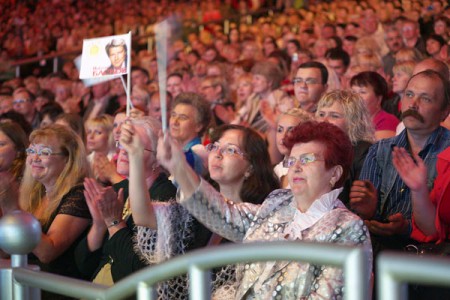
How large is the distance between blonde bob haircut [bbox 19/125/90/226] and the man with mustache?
1.36 meters

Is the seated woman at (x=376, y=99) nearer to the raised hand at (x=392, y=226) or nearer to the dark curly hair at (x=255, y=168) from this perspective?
the dark curly hair at (x=255, y=168)

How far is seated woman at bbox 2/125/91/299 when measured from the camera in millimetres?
4289

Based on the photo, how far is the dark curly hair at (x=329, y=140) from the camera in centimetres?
327

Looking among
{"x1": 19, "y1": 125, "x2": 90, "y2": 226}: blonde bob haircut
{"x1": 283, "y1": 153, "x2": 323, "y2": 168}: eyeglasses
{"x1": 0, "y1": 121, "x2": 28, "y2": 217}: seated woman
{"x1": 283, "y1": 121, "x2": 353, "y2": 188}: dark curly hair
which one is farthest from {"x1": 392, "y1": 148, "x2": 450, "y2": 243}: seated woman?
{"x1": 0, "y1": 121, "x2": 28, "y2": 217}: seated woman

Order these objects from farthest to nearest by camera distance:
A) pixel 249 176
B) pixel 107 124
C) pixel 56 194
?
1. pixel 107 124
2. pixel 56 194
3. pixel 249 176

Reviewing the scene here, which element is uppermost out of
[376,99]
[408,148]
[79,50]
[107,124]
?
[79,50]

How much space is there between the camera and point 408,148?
4.18 m

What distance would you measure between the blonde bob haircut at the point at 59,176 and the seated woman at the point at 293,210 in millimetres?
1313

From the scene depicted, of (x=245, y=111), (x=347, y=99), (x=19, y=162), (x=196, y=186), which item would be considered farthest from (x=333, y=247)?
(x=245, y=111)

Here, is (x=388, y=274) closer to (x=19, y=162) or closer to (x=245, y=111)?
(x=19, y=162)

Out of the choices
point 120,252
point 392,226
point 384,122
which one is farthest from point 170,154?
point 384,122

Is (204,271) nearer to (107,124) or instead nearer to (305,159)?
(305,159)

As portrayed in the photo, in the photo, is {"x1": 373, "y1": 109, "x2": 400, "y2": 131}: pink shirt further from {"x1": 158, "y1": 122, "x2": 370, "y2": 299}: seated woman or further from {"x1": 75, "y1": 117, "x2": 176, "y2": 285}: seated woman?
{"x1": 158, "y1": 122, "x2": 370, "y2": 299}: seated woman

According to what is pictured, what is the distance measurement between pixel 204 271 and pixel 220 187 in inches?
84.1
